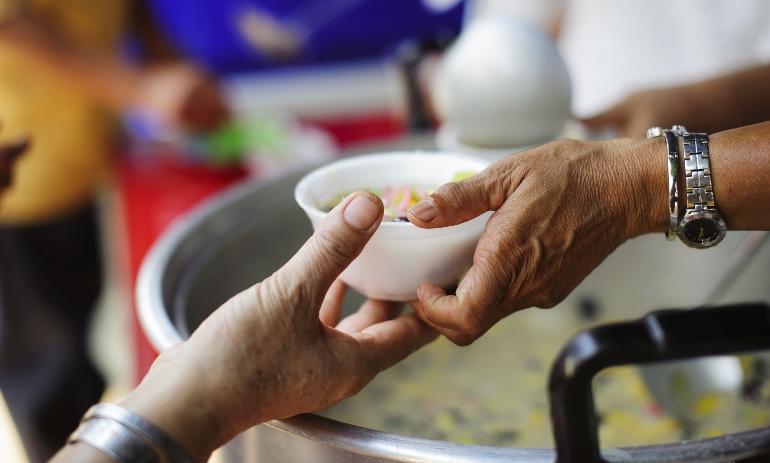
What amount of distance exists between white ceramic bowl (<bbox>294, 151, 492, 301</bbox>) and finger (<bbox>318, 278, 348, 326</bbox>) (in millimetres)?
68

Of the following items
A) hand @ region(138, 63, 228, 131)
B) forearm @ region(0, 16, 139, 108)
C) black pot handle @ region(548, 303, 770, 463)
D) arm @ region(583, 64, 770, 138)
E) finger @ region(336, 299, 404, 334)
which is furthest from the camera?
hand @ region(138, 63, 228, 131)

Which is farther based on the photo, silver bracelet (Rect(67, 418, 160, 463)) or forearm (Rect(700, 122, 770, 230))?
forearm (Rect(700, 122, 770, 230))

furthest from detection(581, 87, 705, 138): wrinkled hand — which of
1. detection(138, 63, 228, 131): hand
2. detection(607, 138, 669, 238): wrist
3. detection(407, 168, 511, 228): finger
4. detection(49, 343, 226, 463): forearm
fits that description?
detection(138, 63, 228, 131): hand

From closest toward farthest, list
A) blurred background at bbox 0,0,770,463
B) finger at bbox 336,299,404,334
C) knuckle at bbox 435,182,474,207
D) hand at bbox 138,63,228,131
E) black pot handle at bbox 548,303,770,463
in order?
1. black pot handle at bbox 548,303,770,463
2. knuckle at bbox 435,182,474,207
3. finger at bbox 336,299,404,334
4. blurred background at bbox 0,0,770,463
5. hand at bbox 138,63,228,131

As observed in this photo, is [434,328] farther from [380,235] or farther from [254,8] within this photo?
[254,8]

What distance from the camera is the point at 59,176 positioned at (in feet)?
4.80

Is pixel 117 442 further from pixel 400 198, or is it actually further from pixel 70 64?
pixel 70 64

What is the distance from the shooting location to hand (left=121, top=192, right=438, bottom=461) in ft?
1.40

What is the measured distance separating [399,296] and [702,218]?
0.29 meters

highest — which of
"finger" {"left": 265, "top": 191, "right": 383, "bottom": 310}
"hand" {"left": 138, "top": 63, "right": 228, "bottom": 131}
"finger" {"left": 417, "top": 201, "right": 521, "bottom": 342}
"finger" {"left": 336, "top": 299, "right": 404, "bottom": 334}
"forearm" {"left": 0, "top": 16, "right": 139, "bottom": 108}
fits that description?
"forearm" {"left": 0, "top": 16, "right": 139, "bottom": 108}

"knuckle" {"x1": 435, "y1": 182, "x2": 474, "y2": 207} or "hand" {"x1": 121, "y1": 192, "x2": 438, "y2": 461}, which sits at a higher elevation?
"knuckle" {"x1": 435, "y1": 182, "x2": 474, "y2": 207}

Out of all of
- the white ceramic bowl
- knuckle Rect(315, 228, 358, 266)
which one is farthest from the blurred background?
knuckle Rect(315, 228, 358, 266)

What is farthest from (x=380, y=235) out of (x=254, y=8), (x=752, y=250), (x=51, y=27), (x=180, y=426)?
(x=254, y=8)

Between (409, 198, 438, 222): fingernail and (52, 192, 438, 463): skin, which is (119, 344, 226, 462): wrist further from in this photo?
(409, 198, 438, 222): fingernail
